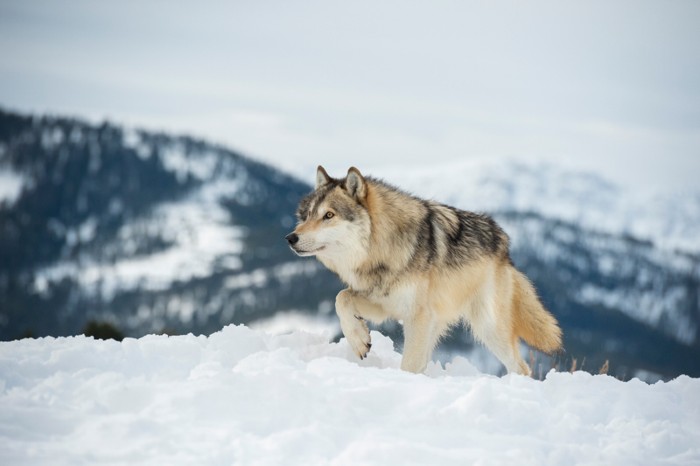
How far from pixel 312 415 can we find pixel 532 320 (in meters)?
5.46

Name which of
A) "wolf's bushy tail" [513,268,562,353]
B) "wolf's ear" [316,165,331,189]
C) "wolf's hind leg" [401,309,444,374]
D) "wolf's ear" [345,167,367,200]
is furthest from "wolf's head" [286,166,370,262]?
"wolf's bushy tail" [513,268,562,353]

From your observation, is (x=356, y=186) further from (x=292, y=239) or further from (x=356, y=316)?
(x=356, y=316)

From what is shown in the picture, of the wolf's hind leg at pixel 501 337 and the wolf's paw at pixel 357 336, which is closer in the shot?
the wolf's paw at pixel 357 336

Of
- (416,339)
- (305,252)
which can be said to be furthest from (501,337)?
(305,252)

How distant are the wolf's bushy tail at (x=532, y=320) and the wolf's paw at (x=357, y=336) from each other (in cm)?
281

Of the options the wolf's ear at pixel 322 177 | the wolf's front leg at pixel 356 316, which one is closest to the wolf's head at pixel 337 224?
the wolf's ear at pixel 322 177

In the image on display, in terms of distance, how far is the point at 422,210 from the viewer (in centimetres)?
884

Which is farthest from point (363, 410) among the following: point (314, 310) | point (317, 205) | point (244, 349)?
point (314, 310)

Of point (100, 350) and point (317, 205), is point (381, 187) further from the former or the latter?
point (100, 350)

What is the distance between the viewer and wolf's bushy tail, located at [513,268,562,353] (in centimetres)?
970

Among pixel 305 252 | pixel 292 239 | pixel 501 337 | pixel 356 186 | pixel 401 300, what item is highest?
pixel 356 186

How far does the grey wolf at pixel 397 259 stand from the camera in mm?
8070

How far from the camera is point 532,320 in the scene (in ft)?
32.0

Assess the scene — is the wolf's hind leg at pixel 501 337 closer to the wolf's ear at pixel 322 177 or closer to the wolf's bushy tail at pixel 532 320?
the wolf's bushy tail at pixel 532 320
